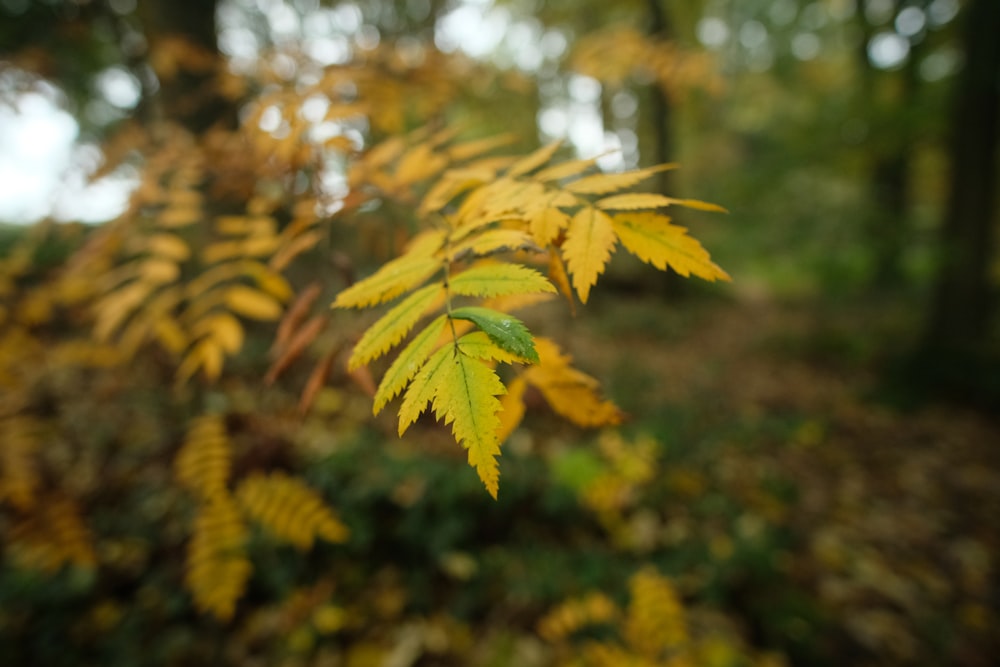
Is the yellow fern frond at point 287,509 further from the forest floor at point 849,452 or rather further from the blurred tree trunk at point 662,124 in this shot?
the blurred tree trunk at point 662,124

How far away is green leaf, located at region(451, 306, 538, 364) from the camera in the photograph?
0.52 m

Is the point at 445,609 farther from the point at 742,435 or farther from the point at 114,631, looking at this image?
the point at 742,435

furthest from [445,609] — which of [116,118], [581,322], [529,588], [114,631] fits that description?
[116,118]

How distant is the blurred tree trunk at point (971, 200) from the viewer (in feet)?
14.3

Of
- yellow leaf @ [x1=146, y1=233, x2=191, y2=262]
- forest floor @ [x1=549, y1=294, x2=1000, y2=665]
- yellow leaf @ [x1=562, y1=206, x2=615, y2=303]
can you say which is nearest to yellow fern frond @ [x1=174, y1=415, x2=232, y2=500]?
yellow leaf @ [x1=146, y1=233, x2=191, y2=262]

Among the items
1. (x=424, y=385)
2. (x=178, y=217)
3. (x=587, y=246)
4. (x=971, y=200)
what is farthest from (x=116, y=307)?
(x=971, y=200)

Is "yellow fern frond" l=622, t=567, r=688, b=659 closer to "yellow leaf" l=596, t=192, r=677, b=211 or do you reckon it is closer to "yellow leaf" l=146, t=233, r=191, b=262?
"yellow leaf" l=596, t=192, r=677, b=211

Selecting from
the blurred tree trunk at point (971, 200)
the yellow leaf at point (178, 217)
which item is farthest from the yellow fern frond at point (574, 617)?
the blurred tree trunk at point (971, 200)

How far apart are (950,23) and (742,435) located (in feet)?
18.6

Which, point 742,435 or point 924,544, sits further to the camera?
point 742,435

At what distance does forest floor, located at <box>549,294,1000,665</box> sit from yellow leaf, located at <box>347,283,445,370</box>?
9.72ft

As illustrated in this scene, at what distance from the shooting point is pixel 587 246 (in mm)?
630

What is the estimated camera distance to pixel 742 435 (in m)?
4.07

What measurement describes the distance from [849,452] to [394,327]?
4936mm
